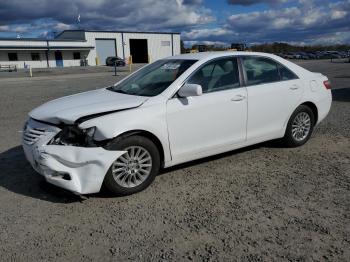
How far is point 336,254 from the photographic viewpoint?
3148 mm

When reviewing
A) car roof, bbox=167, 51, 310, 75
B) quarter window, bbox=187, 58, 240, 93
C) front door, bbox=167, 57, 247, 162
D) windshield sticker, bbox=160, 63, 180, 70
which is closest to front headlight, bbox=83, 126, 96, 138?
front door, bbox=167, 57, 247, 162

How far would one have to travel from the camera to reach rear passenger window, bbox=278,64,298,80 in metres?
5.82

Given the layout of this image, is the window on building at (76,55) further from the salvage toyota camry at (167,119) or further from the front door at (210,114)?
the front door at (210,114)

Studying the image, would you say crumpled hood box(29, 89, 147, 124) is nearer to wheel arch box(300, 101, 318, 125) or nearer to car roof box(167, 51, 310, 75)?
car roof box(167, 51, 310, 75)

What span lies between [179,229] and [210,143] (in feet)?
5.36

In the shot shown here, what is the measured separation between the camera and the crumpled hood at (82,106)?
4.22m

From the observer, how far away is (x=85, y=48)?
6294 centimetres

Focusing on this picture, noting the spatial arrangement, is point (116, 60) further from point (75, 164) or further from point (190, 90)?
point (75, 164)

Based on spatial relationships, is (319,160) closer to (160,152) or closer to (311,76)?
(311,76)

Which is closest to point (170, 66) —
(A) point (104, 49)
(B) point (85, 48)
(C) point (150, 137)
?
(C) point (150, 137)

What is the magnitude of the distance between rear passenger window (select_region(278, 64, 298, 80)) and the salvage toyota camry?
2cm

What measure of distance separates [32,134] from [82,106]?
675mm

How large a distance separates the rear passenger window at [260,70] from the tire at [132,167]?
189cm

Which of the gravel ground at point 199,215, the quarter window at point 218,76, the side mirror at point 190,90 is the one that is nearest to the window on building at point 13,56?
the gravel ground at point 199,215
